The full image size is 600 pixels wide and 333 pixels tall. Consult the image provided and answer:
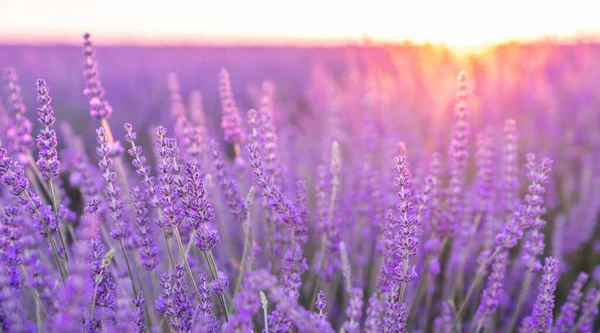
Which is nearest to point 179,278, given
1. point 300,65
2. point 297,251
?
point 297,251

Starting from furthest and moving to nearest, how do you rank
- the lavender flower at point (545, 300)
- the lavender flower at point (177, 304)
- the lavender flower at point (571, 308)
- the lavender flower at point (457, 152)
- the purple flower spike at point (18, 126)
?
1. the lavender flower at point (457, 152)
2. the purple flower spike at point (18, 126)
3. the lavender flower at point (571, 308)
4. the lavender flower at point (545, 300)
5. the lavender flower at point (177, 304)

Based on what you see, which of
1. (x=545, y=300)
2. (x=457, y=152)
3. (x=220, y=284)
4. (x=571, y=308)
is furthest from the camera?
(x=457, y=152)

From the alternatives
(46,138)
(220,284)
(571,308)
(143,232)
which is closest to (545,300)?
(571,308)

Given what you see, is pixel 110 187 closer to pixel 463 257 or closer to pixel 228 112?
pixel 228 112

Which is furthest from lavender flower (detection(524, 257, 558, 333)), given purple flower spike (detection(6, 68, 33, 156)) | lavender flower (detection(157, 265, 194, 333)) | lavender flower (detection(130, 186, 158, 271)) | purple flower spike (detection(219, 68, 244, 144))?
purple flower spike (detection(6, 68, 33, 156))

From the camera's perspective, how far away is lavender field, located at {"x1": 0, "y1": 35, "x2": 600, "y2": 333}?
1154 millimetres

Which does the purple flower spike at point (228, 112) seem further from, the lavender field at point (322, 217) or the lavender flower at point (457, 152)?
the lavender flower at point (457, 152)

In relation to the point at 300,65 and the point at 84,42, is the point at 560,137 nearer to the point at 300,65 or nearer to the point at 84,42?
the point at 84,42

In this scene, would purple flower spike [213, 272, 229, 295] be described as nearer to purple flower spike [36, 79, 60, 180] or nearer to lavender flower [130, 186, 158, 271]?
lavender flower [130, 186, 158, 271]

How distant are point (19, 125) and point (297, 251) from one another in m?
1.17

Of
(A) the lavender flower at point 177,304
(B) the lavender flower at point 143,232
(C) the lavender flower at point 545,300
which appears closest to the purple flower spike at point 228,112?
(B) the lavender flower at point 143,232

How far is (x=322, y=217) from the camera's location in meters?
1.72

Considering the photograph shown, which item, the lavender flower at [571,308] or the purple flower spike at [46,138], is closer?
the purple flower spike at [46,138]

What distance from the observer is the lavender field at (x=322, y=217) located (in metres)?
1.15
